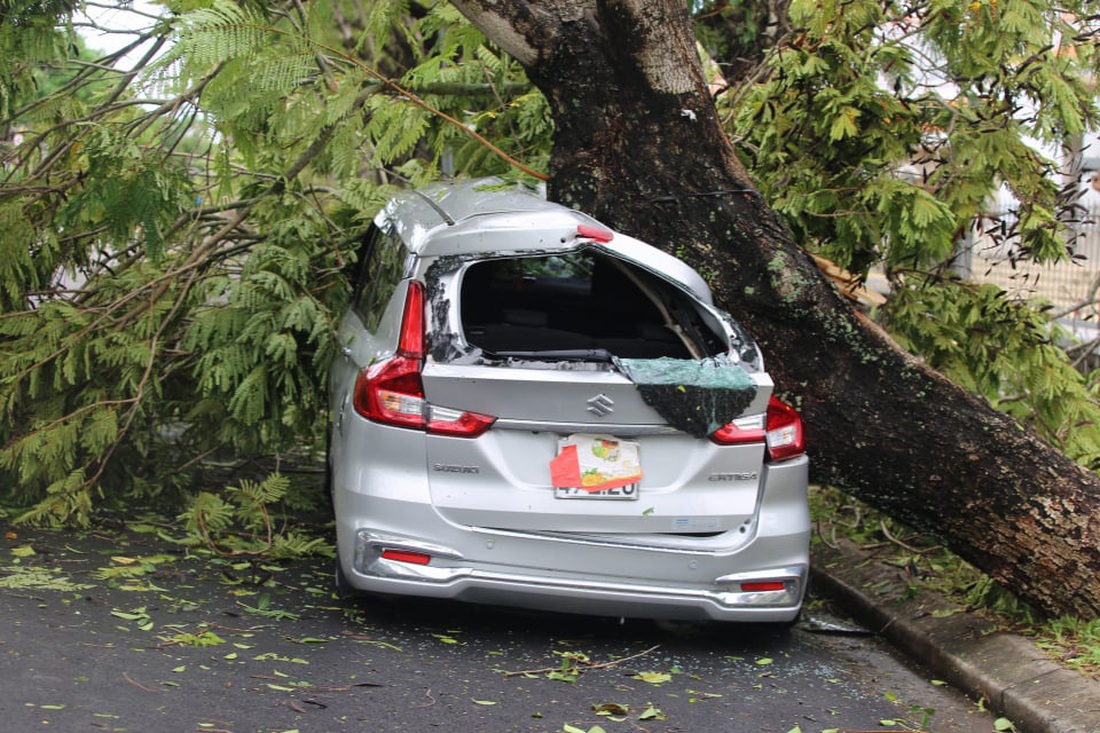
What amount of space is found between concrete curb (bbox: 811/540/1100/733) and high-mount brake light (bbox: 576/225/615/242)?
2374 millimetres

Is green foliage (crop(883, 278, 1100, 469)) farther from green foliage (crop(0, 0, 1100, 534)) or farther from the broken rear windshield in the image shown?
the broken rear windshield

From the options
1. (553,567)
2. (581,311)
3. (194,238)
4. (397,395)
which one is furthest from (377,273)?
(194,238)

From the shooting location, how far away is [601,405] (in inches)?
200

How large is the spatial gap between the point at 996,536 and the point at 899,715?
118 cm

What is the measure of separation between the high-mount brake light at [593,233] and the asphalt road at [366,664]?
1.73 m

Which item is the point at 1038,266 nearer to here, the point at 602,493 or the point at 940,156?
the point at 940,156

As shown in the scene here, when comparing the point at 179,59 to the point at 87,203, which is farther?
the point at 87,203

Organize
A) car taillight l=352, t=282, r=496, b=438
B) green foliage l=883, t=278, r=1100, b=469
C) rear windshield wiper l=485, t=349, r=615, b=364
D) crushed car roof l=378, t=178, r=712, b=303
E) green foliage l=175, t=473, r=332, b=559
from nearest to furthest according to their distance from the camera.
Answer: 1. car taillight l=352, t=282, r=496, b=438
2. rear windshield wiper l=485, t=349, r=615, b=364
3. crushed car roof l=378, t=178, r=712, b=303
4. green foliage l=175, t=473, r=332, b=559
5. green foliage l=883, t=278, r=1100, b=469

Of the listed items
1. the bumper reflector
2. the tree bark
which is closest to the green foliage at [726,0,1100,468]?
the tree bark

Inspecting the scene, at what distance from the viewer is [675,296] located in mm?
5793

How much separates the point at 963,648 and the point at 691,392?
1.74 meters

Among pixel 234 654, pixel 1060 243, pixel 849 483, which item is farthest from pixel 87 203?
pixel 1060 243

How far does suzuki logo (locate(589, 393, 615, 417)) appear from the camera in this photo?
5059 mm

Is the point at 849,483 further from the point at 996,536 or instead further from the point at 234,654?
the point at 234,654
